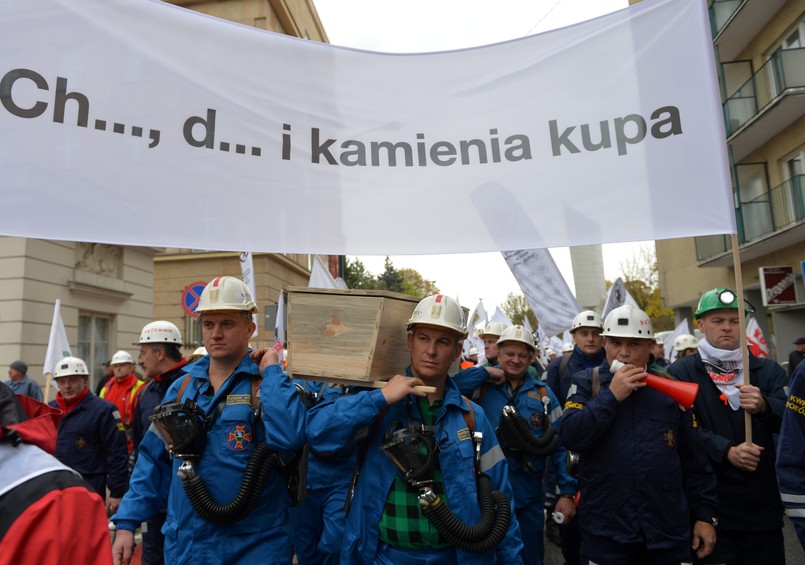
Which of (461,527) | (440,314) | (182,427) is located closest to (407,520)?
(461,527)

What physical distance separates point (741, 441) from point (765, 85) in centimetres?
2098

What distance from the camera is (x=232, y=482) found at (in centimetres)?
327

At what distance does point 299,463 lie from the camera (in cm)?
337

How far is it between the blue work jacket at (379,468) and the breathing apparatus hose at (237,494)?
376 millimetres

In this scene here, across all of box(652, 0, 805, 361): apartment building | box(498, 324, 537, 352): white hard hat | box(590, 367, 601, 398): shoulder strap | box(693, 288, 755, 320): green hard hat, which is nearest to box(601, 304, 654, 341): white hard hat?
box(590, 367, 601, 398): shoulder strap

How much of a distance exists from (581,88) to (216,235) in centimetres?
234

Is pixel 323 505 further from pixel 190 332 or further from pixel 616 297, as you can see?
pixel 190 332

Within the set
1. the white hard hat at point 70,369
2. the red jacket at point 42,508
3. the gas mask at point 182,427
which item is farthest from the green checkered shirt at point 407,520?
the white hard hat at point 70,369

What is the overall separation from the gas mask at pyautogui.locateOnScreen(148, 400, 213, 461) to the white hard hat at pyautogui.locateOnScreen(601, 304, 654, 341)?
8.31ft

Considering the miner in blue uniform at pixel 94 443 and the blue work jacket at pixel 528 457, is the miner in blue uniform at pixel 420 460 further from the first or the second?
the miner in blue uniform at pixel 94 443

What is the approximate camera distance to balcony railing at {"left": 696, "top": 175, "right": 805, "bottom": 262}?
19.4 metres

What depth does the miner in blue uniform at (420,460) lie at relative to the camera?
2.90m

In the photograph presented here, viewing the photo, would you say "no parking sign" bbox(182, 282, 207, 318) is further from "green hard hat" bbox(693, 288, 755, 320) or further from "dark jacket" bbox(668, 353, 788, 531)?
"dark jacket" bbox(668, 353, 788, 531)

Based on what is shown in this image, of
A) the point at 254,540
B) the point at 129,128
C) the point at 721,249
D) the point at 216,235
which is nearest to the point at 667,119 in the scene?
the point at 216,235
